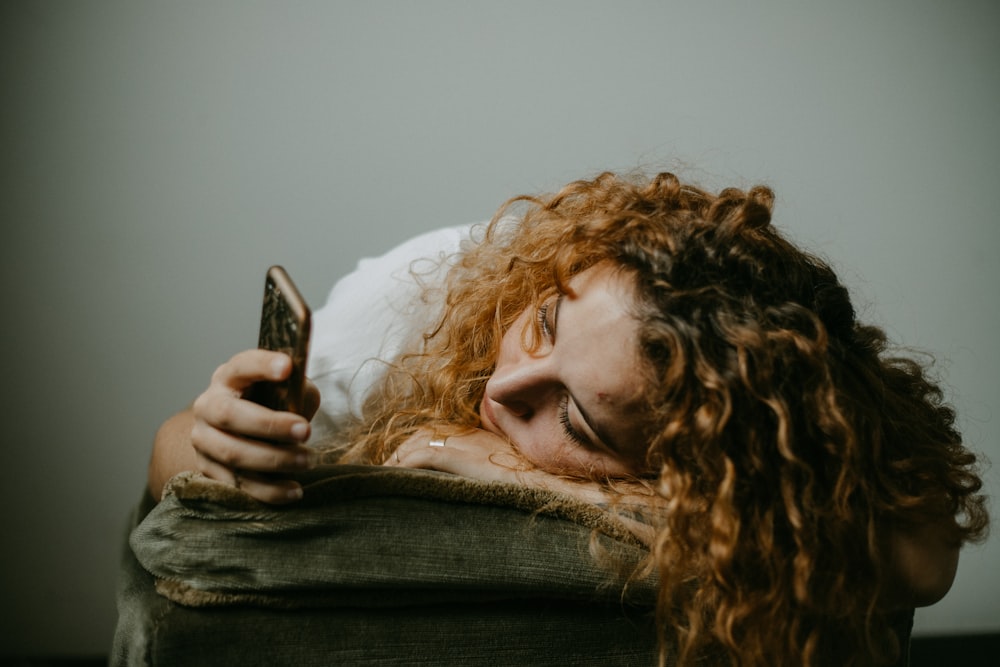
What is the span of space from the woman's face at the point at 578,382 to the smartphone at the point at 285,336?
13.0 inches

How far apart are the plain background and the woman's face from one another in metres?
0.65

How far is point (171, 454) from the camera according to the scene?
36.0 inches

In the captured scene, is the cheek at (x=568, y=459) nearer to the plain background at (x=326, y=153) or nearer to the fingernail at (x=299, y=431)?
the fingernail at (x=299, y=431)

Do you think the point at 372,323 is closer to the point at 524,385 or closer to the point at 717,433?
the point at 524,385

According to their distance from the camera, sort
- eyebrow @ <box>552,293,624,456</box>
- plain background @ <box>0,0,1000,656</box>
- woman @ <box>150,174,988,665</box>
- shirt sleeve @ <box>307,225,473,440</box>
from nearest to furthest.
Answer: woman @ <box>150,174,988,665</box>
eyebrow @ <box>552,293,624,456</box>
shirt sleeve @ <box>307,225,473,440</box>
plain background @ <box>0,0,1000,656</box>

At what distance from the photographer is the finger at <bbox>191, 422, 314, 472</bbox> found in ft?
1.95

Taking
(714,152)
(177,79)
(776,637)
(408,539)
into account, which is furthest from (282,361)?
(714,152)

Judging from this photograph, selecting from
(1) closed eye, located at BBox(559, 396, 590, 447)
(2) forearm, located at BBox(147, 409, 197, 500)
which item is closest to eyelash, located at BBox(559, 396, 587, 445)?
(1) closed eye, located at BBox(559, 396, 590, 447)

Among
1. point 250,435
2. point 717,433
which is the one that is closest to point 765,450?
point 717,433

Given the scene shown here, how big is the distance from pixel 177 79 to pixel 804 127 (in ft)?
4.43

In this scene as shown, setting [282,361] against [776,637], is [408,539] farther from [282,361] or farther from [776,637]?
[776,637]

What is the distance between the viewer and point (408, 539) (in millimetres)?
650

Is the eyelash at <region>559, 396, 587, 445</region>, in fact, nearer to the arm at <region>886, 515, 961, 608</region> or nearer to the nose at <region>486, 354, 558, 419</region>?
the nose at <region>486, 354, 558, 419</region>

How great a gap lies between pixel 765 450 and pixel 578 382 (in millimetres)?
214
